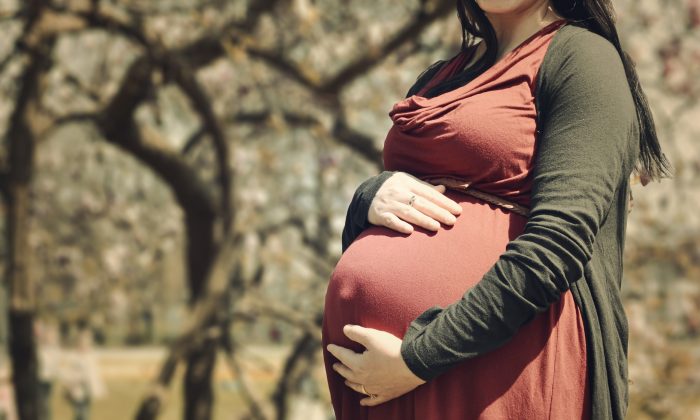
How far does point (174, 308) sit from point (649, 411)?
15.7 meters

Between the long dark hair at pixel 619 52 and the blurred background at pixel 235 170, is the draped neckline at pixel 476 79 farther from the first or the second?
the blurred background at pixel 235 170

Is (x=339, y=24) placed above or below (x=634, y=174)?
above

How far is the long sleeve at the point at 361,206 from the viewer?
1.83 meters

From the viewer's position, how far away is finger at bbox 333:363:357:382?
172 centimetres

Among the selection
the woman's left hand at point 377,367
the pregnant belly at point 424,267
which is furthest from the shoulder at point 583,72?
the woman's left hand at point 377,367

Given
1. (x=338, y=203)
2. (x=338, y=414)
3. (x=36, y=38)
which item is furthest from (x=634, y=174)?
(x=338, y=203)

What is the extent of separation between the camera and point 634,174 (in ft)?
6.44

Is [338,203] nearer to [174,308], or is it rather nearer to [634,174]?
[634,174]

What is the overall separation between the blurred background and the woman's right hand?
2.12 metres

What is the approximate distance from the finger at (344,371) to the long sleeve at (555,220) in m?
0.12

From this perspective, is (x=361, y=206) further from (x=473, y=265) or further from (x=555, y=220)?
(x=555, y=220)

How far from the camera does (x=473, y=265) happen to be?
167 cm

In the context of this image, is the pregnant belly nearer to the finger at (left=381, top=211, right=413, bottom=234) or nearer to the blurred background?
the finger at (left=381, top=211, right=413, bottom=234)

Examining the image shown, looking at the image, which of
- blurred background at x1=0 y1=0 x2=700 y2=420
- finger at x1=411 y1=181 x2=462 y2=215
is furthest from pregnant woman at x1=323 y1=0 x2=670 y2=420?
blurred background at x1=0 y1=0 x2=700 y2=420
